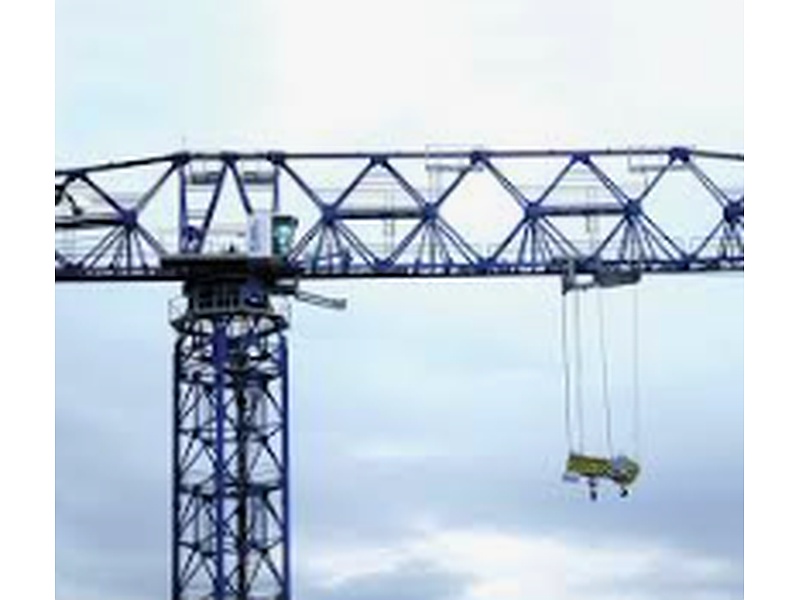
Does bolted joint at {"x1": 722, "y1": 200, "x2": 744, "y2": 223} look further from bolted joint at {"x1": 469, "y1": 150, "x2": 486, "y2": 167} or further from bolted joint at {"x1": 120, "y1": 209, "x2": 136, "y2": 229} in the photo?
bolted joint at {"x1": 120, "y1": 209, "x2": 136, "y2": 229}

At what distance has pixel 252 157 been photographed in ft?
140

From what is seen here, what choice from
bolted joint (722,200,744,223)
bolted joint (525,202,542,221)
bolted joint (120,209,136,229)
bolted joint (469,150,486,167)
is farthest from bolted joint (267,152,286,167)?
bolted joint (722,200,744,223)

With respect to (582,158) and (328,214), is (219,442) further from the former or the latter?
(582,158)

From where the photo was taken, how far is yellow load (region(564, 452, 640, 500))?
38.1 m

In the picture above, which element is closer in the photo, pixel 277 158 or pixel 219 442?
pixel 219 442

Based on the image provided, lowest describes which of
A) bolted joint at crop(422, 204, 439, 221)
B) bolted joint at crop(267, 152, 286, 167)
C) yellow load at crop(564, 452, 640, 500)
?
yellow load at crop(564, 452, 640, 500)

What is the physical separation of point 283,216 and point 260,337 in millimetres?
3084

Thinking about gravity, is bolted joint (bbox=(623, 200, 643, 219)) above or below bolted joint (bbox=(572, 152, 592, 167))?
below

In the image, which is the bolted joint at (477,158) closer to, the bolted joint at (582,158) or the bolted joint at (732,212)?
the bolted joint at (582,158)

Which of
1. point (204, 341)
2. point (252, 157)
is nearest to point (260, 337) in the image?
point (204, 341)

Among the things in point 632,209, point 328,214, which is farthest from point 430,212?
point 632,209

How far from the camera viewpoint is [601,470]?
3812 centimetres

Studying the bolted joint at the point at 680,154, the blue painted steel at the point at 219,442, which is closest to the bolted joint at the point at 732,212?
the bolted joint at the point at 680,154

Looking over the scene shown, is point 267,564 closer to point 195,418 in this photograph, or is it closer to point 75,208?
point 195,418
